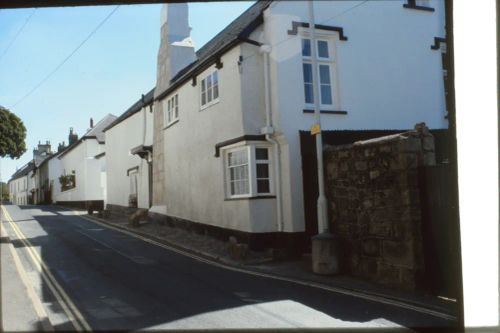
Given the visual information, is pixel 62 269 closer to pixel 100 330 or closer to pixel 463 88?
pixel 100 330

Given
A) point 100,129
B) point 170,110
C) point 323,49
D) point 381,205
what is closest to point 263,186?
point 381,205

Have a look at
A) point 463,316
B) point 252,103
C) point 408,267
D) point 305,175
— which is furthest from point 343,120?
point 463,316

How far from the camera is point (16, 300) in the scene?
4555 mm

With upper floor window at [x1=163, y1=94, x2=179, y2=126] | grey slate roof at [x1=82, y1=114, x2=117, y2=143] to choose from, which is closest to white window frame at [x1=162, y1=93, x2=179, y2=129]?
upper floor window at [x1=163, y1=94, x2=179, y2=126]

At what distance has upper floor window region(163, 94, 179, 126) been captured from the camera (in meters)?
8.20

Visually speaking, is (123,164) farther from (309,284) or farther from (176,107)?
(309,284)

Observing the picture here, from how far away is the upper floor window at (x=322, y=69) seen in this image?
291 inches

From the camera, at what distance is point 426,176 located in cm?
650

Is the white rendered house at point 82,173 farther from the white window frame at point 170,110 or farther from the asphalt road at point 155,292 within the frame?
the white window frame at point 170,110

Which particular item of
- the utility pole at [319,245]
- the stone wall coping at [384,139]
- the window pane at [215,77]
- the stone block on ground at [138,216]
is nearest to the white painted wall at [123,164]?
the stone block on ground at [138,216]

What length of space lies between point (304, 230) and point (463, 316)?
305 cm

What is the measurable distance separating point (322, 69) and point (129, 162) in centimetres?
365

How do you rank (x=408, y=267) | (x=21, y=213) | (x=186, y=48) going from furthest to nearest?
(x=186, y=48) → (x=408, y=267) → (x=21, y=213)

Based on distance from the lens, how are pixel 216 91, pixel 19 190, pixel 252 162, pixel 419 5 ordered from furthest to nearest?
pixel 216 91, pixel 252 162, pixel 419 5, pixel 19 190
